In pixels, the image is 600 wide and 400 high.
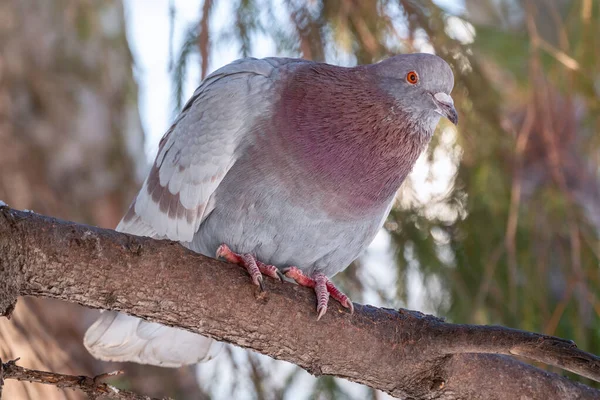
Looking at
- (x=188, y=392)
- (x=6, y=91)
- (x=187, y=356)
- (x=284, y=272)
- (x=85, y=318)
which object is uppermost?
(x=6, y=91)

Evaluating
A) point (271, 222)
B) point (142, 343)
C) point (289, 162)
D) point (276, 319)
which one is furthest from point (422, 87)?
point (142, 343)

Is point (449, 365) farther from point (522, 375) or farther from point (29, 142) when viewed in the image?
point (29, 142)

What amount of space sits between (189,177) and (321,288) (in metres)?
0.87

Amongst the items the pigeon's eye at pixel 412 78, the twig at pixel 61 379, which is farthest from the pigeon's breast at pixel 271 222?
the twig at pixel 61 379

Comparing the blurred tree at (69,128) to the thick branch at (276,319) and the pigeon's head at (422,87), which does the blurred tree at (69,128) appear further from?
the thick branch at (276,319)

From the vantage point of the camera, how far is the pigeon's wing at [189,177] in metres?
3.21

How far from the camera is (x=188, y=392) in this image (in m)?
5.20

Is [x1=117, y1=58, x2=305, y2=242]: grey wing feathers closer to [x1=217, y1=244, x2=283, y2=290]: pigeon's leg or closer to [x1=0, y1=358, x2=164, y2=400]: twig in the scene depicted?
[x1=217, y1=244, x2=283, y2=290]: pigeon's leg

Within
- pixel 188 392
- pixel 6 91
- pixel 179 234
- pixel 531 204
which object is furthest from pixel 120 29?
pixel 531 204

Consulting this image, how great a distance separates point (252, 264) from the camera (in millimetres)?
2826

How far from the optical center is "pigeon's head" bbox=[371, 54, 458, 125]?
3.31 m

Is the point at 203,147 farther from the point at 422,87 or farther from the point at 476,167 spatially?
the point at 476,167

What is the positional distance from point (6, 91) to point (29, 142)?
0.43 metres

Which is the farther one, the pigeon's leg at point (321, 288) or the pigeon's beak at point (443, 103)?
the pigeon's beak at point (443, 103)
